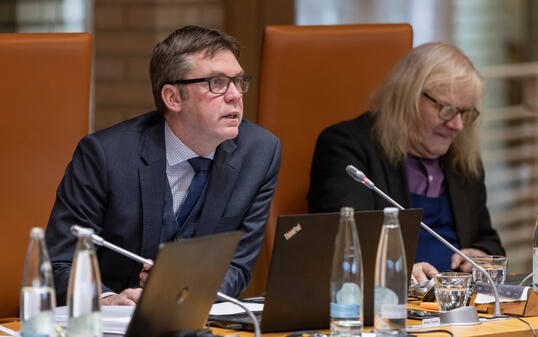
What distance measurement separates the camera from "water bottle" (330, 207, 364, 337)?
148 cm

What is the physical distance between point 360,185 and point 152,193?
2.57 feet

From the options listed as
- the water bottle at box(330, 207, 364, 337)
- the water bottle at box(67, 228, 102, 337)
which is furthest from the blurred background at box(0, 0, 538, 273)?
the water bottle at box(67, 228, 102, 337)

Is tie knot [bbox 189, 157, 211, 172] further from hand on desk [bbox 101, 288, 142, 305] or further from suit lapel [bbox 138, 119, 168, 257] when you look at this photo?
hand on desk [bbox 101, 288, 142, 305]

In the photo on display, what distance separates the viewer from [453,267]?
2.48m

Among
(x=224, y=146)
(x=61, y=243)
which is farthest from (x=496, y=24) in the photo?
(x=61, y=243)

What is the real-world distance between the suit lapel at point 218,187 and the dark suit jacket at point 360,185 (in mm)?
518

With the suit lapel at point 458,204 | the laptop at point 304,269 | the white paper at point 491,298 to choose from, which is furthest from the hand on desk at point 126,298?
the suit lapel at point 458,204

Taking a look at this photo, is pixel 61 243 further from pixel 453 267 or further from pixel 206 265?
pixel 453 267

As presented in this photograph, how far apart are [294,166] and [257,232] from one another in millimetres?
583

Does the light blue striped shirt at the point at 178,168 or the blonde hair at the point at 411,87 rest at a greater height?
the blonde hair at the point at 411,87

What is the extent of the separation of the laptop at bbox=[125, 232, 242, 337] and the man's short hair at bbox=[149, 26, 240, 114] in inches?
33.6

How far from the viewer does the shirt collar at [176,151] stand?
7.34ft

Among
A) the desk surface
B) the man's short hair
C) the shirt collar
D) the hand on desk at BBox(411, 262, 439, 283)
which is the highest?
the man's short hair

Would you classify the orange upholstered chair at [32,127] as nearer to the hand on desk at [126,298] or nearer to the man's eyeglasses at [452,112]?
the hand on desk at [126,298]
